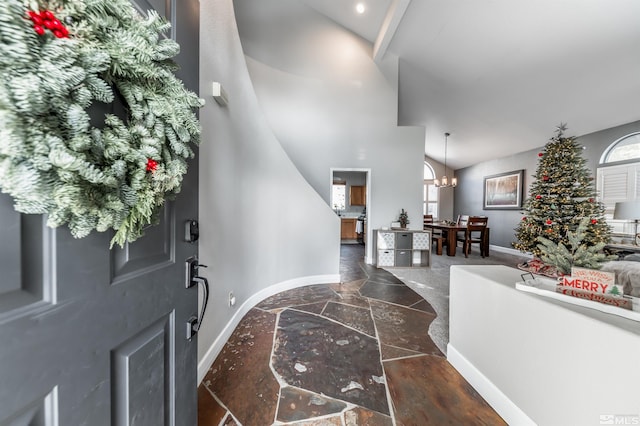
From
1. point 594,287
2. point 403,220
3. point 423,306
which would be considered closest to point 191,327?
point 594,287

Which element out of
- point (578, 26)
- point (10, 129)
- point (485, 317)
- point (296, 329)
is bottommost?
point (296, 329)

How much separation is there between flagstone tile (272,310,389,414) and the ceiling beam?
4.44 meters

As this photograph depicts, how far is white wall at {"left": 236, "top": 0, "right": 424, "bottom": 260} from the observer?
14.8ft

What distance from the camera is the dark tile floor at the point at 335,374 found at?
1207 millimetres

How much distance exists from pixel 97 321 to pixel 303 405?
1205 millimetres

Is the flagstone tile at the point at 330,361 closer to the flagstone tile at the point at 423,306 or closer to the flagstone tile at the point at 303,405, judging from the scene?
the flagstone tile at the point at 303,405

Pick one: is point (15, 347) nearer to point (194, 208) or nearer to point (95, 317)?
point (95, 317)

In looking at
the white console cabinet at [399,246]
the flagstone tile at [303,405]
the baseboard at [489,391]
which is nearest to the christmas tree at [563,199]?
the white console cabinet at [399,246]

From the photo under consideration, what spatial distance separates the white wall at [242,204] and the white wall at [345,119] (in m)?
1.56

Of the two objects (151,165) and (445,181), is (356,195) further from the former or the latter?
(151,165)

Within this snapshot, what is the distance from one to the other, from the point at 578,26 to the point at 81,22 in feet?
16.2

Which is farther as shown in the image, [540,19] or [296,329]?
[540,19]

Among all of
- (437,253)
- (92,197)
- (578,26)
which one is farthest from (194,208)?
(437,253)

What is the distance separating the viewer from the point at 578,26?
9.39ft
